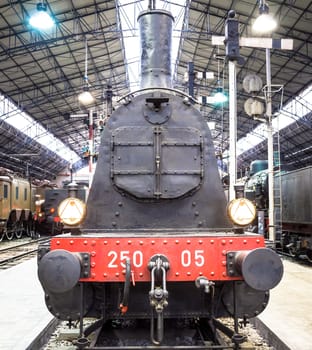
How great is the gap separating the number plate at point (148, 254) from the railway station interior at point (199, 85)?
0.66 meters

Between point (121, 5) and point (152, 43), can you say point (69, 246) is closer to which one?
point (152, 43)

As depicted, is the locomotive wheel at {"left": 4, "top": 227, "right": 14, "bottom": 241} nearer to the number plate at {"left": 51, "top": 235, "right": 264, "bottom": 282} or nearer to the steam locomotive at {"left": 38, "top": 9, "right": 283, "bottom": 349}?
the steam locomotive at {"left": 38, "top": 9, "right": 283, "bottom": 349}

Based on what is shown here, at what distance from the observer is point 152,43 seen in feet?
17.1

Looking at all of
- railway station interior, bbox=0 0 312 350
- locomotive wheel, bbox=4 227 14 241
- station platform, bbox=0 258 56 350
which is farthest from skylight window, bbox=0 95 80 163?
station platform, bbox=0 258 56 350

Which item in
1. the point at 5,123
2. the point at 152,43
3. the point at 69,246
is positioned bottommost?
the point at 69,246

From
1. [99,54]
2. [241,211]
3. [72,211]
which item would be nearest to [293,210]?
[241,211]

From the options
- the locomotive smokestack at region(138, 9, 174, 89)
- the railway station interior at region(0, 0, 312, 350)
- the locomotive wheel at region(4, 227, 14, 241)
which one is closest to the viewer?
the locomotive smokestack at region(138, 9, 174, 89)

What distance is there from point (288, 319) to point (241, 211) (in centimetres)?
215

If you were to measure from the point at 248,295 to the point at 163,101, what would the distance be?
220 cm

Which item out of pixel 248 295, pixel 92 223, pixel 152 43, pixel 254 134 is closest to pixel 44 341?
pixel 92 223

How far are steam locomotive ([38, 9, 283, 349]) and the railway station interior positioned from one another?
190 mm

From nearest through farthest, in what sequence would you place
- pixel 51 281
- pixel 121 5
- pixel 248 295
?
pixel 51 281 < pixel 248 295 < pixel 121 5

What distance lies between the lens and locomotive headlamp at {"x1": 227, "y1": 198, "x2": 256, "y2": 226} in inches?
153

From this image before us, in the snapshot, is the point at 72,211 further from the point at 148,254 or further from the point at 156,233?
the point at 156,233
